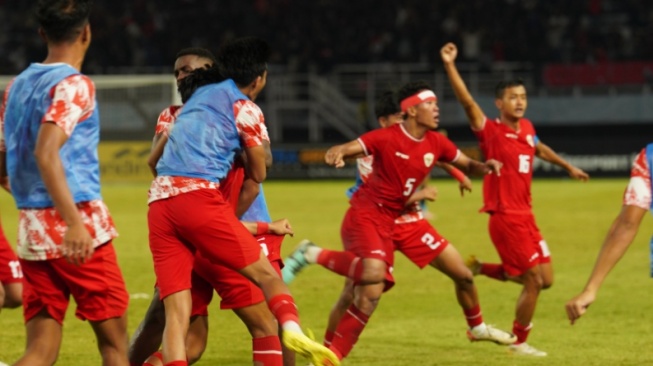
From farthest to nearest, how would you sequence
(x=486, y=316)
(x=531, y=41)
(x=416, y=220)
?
(x=531, y=41) → (x=486, y=316) → (x=416, y=220)

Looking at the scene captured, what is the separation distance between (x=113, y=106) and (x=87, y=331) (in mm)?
20828

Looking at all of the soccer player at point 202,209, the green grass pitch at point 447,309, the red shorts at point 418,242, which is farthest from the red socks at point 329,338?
the soccer player at point 202,209

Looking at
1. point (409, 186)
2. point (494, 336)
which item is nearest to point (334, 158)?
point (409, 186)

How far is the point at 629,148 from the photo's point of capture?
30.4m

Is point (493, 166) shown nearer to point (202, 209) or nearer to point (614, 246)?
point (202, 209)

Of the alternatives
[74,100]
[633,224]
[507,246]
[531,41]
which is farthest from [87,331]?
[531,41]

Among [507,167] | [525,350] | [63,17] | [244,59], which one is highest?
[63,17]

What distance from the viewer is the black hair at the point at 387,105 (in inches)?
373

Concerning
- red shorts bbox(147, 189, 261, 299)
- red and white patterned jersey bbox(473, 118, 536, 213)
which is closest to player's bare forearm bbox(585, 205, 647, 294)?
red shorts bbox(147, 189, 261, 299)

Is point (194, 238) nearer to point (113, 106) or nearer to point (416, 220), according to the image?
point (416, 220)

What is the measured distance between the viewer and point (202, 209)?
616 cm

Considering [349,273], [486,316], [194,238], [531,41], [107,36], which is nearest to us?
[194,238]

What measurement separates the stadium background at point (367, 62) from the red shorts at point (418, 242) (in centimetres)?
2152

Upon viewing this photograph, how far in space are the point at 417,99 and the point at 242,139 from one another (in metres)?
2.95
